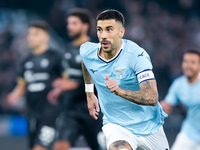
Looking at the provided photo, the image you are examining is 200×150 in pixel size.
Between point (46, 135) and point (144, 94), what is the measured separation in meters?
3.47

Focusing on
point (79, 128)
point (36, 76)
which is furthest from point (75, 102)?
point (36, 76)

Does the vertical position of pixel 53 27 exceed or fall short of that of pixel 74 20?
it falls short

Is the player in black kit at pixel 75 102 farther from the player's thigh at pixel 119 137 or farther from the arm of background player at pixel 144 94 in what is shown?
the arm of background player at pixel 144 94

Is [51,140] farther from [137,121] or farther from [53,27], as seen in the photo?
[53,27]

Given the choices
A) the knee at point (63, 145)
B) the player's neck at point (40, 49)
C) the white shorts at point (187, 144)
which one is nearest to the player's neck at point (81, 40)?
the player's neck at point (40, 49)

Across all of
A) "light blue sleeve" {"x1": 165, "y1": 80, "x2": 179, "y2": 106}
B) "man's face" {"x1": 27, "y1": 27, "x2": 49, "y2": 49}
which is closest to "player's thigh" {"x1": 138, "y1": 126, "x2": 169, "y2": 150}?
"light blue sleeve" {"x1": 165, "y1": 80, "x2": 179, "y2": 106}

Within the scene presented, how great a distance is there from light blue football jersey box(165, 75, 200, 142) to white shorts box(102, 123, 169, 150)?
2.47m

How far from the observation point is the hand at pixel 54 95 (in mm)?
7273

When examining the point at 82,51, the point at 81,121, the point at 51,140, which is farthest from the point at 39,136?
the point at 82,51

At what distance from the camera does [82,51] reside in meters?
4.77

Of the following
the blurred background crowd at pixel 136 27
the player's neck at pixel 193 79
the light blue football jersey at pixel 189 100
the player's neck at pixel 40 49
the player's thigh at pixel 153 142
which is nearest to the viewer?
the player's thigh at pixel 153 142

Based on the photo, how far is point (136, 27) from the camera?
52.1 ft

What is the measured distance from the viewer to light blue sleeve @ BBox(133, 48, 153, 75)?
13.4 ft

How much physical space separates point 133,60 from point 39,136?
3358 mm
